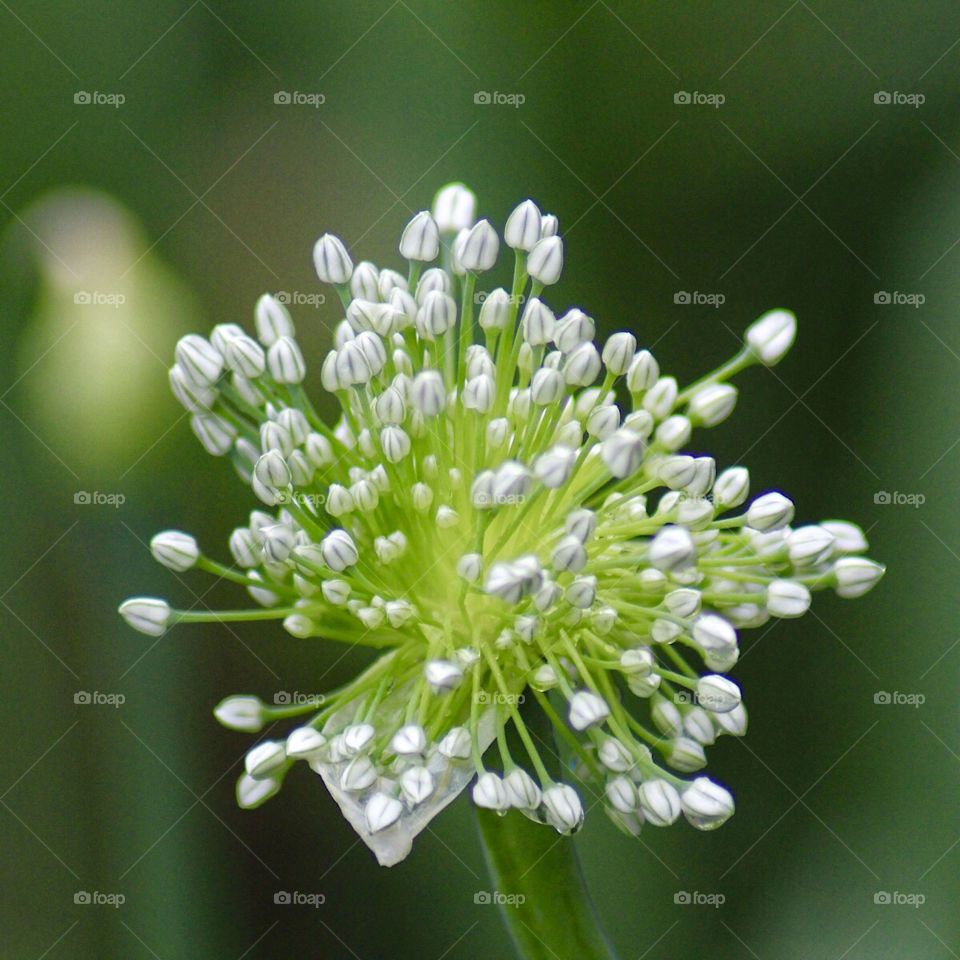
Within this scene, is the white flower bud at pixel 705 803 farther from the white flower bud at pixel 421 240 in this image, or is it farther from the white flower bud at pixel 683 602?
the white flower bud at pixel 421 240

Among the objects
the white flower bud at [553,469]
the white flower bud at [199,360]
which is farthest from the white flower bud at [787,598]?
the white flower bud at [199,360]

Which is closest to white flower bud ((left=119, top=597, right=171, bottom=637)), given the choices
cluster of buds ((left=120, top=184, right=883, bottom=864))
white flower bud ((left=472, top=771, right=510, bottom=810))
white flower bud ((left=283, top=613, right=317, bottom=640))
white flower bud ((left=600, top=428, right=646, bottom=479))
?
cluster of buds ((left=120, top=184, right=883, bottom=864))

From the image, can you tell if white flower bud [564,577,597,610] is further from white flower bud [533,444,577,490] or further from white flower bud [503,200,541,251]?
white flower bud [503,200,541,251]

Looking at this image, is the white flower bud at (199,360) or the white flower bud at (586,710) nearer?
the white flower bud at (586,710)

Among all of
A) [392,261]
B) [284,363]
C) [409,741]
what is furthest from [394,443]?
[392,261]

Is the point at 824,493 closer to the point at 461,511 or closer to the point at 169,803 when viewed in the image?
the point at 461,511

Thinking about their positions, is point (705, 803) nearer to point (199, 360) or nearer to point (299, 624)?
point (299, 624)

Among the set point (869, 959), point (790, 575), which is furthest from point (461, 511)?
point (869, 959)
